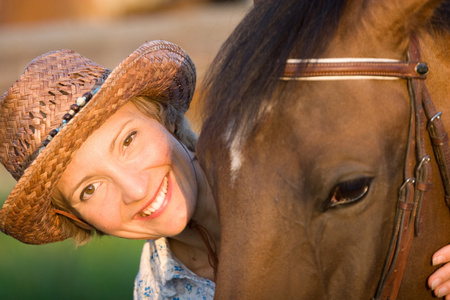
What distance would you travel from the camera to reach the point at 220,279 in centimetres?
153

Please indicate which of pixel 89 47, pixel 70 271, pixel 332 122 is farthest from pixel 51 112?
pixel 89 47

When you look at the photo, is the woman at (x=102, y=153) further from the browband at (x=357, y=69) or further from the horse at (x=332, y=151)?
the browband at (x=357, y=69)

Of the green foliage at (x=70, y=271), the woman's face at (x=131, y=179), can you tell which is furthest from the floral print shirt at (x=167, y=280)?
the green foliage at (x=70, y=271)

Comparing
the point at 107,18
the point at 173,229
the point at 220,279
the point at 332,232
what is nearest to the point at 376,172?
the point at 332,232

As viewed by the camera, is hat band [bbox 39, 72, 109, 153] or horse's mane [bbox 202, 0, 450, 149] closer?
horse's mane [bbox 202, 0, 450, 149]

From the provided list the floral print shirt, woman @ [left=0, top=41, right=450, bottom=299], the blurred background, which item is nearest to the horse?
the blurred background

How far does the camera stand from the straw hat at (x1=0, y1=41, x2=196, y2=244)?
194 cm

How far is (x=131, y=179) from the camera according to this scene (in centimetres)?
205

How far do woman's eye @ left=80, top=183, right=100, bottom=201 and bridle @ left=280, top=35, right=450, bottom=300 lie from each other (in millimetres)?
889

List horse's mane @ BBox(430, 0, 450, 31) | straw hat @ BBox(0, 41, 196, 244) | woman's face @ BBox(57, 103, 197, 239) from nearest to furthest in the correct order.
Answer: horse's mane @ BBox(430, 0, 450, 31) < straw hat @ BBox(0, 41, 196, 244) < woman's face @ BBox(57, 103, 197, 239)

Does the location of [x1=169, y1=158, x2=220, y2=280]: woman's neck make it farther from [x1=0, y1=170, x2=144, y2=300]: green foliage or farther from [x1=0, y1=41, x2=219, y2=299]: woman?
[x1=0, y1=170, x2=144, y2=300]: green foliage

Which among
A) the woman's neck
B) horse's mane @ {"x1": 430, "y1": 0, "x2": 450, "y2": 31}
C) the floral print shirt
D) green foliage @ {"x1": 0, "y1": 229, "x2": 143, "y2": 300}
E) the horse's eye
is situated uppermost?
green foliage @ {"x1": 0, "y1": 229, "x2": 143, "y2": 300}

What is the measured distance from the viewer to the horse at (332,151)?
150 centimetres

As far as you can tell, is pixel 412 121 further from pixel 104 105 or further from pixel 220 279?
Answer: pixel 104 105
